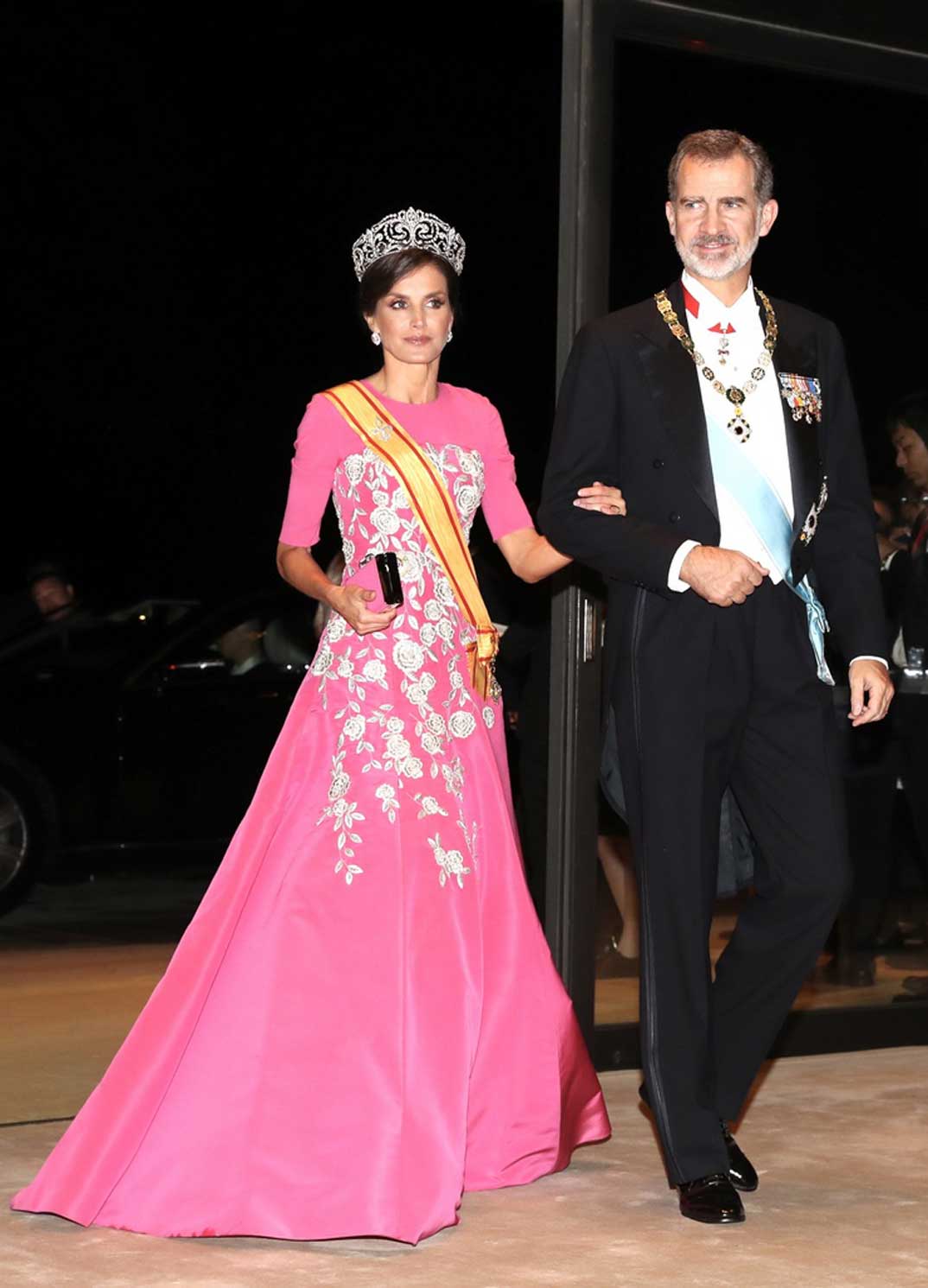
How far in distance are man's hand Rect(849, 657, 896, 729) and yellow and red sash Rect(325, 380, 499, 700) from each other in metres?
0.71

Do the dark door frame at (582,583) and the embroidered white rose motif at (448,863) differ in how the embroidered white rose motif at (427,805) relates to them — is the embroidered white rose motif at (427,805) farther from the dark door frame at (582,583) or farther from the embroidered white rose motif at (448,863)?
the dark door frame at (582,583)

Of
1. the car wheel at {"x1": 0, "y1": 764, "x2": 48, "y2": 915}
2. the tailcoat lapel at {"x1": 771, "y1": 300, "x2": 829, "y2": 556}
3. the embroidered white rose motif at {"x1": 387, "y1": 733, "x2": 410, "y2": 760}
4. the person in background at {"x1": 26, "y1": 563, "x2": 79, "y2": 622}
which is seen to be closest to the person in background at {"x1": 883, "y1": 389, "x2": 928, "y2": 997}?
the tailcoat lapel at {"x1": 771, "y1": 300, "x2": 829, "y2": 556}

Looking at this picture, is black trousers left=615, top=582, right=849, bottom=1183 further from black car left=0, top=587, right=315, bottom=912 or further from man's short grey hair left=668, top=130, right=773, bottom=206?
black car left=0, top=587, right=315, bottom=912

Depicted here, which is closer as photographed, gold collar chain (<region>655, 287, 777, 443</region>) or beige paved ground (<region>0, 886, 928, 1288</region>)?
beige paved ground (<region>0, 886, 928, 1288</region>)

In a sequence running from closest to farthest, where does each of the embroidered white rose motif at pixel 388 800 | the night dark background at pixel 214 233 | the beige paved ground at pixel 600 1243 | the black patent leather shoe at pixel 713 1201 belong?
1. the beige paved ground at pixel 600 1243
2. the black patent leather shoe at pixel 713 1201
3. the embroidered white rose motif at pixel 388 800
4. the night dark background at pixel 214 233

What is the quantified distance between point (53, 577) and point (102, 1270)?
5.12 m

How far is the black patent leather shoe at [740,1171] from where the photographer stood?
4016 millimetres

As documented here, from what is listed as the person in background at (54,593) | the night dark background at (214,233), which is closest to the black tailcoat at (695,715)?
the night dark background at (214,233)

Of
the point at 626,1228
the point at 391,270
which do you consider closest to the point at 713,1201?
the point at 626,1228

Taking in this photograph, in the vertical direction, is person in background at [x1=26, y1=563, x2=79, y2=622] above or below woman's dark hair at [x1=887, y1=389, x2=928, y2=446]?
below

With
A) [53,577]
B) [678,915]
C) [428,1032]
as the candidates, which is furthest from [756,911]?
[53,577]

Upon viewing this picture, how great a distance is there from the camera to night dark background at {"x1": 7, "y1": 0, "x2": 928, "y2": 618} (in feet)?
31.6

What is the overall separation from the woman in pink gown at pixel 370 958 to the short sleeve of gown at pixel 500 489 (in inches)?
0.4

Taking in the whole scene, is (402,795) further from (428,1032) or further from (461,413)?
(461,413)
